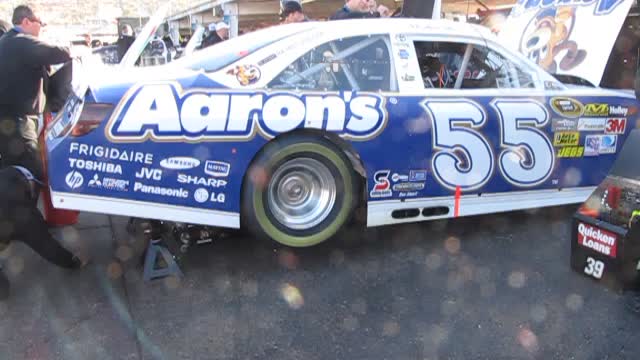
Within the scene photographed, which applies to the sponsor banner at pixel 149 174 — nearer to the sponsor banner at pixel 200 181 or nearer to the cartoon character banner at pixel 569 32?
the sponsor banner at pixel 200 181

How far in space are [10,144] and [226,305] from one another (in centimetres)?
251

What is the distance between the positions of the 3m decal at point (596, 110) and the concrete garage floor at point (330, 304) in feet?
3.35

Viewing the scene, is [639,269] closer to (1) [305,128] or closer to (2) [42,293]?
(1) [305,128]

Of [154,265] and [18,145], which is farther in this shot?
[18,145]

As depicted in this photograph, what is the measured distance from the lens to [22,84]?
4.59 metres

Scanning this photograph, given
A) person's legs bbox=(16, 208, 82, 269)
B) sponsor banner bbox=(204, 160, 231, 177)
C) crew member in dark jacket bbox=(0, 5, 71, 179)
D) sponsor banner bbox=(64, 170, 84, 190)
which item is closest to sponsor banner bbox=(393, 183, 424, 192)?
sponsor banner bbox=(204, 160, 231, 177)

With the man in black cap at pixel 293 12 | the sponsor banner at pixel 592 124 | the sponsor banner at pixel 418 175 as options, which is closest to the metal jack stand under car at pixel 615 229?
the sponsor banner at pixel 418 175

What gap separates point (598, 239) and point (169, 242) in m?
2.71

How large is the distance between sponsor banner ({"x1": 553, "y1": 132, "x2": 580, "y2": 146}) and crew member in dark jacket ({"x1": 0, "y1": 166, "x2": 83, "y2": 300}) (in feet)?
12.3

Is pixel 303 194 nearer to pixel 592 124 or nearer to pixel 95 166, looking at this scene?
pixel 95 166

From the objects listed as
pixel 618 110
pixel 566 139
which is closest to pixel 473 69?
pixel 566 139

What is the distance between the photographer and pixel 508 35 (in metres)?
7.38

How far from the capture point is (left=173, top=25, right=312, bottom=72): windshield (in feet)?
13.0

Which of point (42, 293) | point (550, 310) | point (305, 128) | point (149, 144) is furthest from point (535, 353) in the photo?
point (42, 293)
